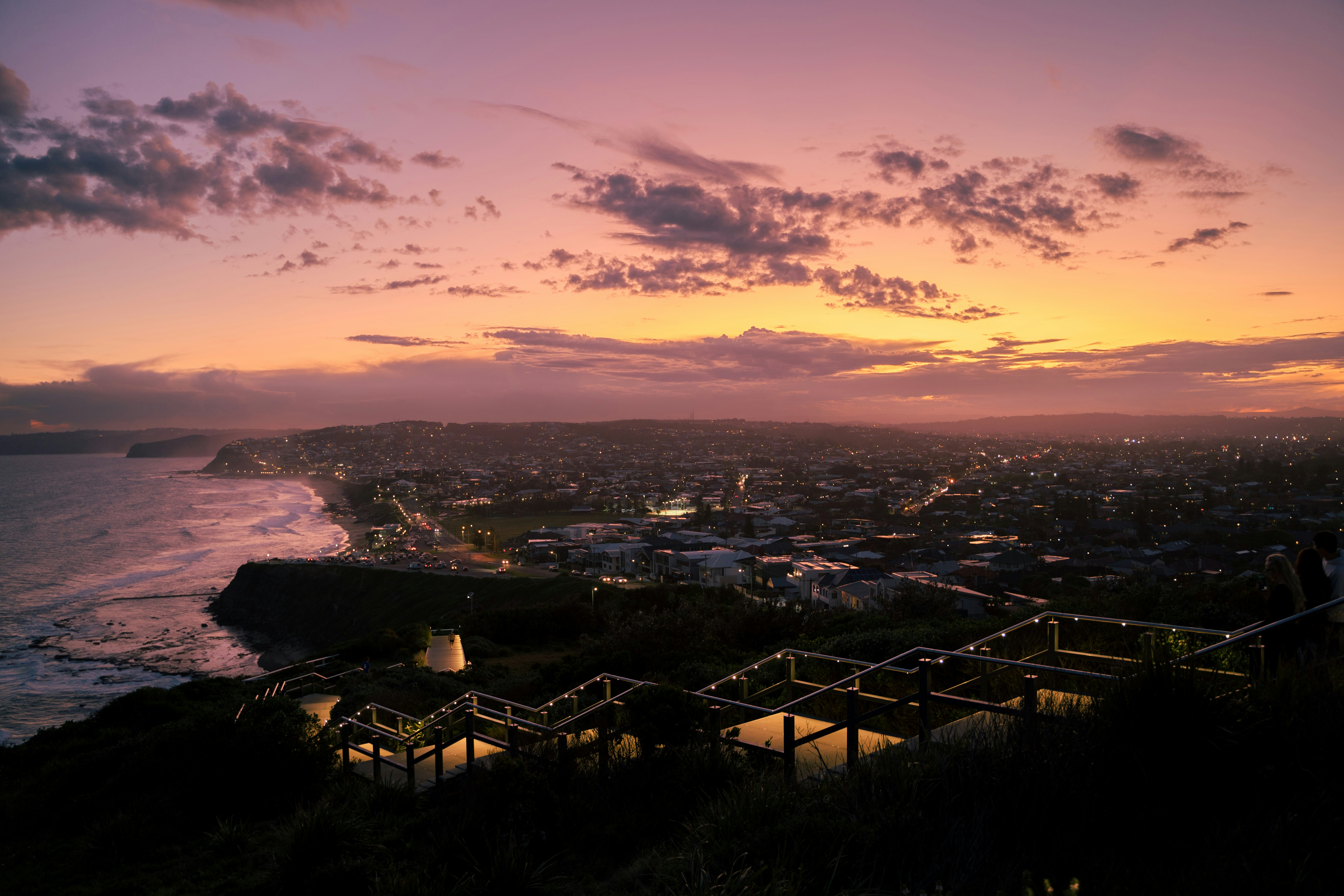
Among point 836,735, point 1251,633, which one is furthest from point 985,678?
point 1251,633

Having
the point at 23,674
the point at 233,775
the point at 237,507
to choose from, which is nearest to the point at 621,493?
the point at 237,507

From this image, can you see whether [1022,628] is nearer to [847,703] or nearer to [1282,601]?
[1282,601]

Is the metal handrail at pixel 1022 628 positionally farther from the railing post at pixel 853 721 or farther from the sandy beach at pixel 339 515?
the sandy beach at pixel 339 515

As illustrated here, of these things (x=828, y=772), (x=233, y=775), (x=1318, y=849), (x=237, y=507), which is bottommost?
(x=237, y=507)

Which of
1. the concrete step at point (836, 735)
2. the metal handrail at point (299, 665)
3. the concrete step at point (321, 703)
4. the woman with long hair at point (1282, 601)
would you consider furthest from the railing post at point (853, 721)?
the metal handrail at point (299, 665)

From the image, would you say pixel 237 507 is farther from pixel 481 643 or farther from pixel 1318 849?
pixel 1318 849
